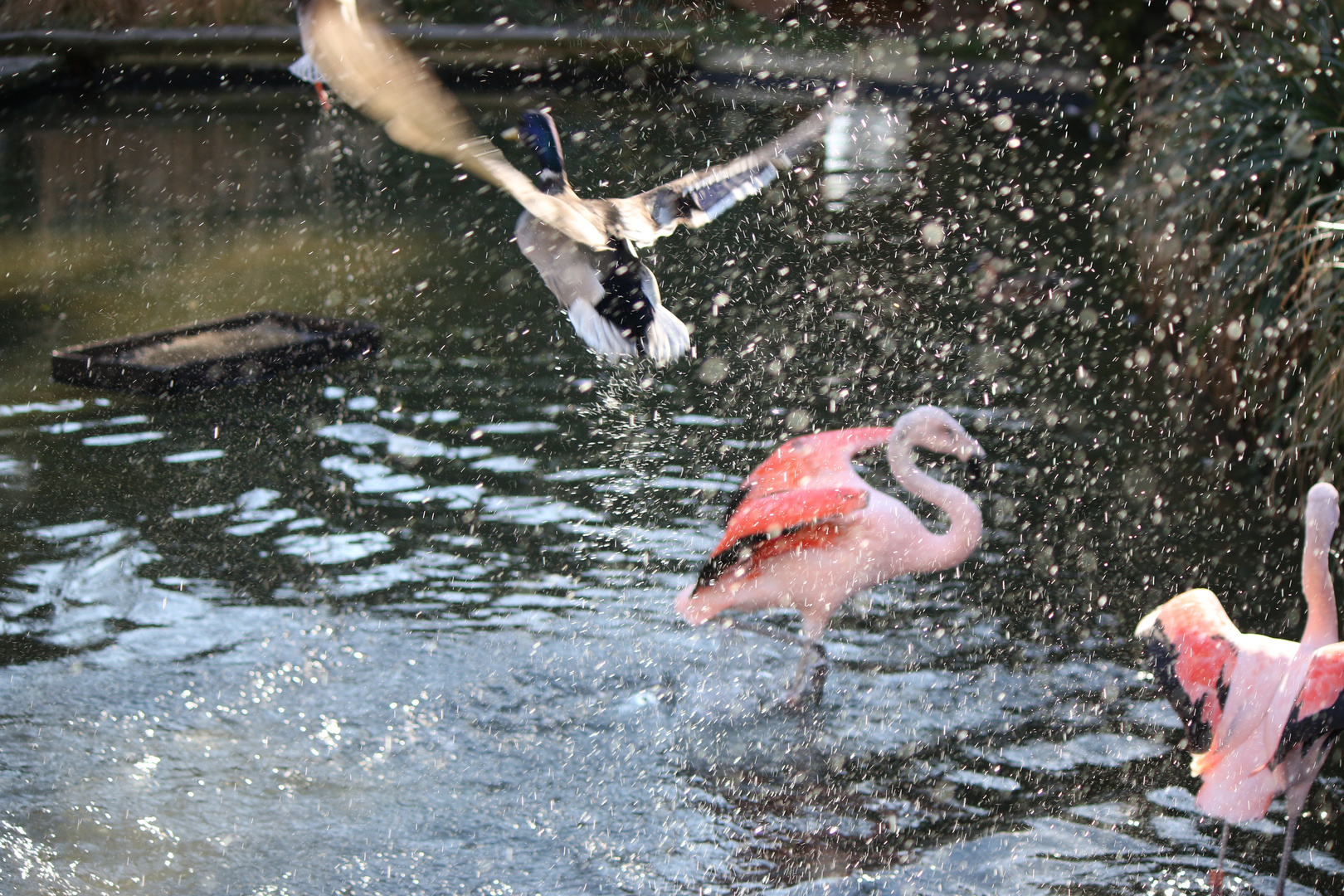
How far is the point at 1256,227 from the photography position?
6.45 meters

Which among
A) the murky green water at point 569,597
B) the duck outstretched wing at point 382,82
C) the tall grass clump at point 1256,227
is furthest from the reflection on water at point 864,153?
the duck outstretched wing at point 382,82

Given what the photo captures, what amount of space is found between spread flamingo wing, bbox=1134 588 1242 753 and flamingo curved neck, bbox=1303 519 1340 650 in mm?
189

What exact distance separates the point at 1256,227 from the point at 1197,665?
354cm

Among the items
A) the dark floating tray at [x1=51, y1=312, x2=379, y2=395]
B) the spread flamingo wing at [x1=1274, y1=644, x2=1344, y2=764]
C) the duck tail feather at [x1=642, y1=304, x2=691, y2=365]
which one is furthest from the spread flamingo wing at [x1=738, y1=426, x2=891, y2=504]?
the dark floating tray at [x1=51, y1=312, x2=379, y2=395]

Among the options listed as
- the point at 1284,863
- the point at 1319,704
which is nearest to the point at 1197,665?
the point at 1319,704

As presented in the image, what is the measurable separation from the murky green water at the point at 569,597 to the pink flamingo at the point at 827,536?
0.67 feet

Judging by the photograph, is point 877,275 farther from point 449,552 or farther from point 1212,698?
point 1212,698

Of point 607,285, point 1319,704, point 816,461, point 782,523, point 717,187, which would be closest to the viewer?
point 1319,704

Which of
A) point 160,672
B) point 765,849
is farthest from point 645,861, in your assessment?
point 160,672

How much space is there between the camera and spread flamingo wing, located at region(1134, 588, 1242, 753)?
3.57 m

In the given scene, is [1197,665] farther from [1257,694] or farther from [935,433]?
[935,433]

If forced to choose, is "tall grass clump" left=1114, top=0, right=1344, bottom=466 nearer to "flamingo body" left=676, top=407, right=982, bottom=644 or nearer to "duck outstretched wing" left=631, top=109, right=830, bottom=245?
"flamingo body" left=676, top=407, right=982, bottom=644

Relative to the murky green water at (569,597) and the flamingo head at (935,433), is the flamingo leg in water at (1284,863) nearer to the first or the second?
the murky green water at (569,597)

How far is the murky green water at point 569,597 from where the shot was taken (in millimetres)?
3611
